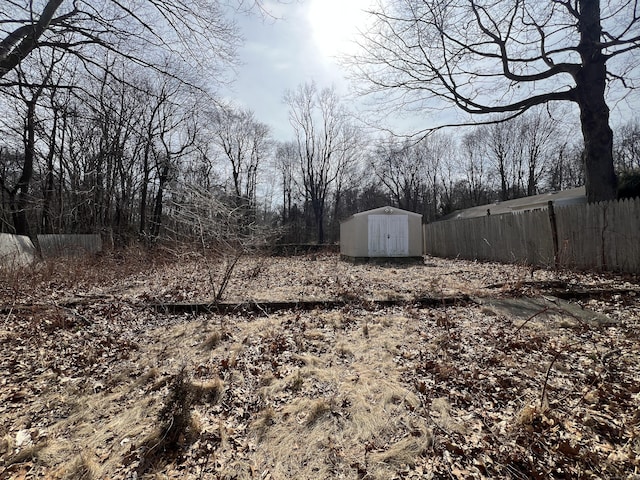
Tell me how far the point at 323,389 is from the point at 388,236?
11.1 metres

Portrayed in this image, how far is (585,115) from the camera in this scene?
8.05m

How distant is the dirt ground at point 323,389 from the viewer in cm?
209

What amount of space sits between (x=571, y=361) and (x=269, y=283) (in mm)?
5761

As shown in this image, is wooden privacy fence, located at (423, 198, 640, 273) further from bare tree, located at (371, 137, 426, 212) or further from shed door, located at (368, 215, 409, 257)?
bare tree, located at (371, 137, 426, 212)

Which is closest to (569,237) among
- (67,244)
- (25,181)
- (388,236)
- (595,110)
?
(595,110)

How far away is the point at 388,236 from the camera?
13.5m

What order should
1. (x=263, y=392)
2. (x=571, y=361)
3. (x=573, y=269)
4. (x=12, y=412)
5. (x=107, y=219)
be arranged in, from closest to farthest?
(x=12, y=412)
(x=263, y=392)
(x=571, y=361)
(x=573, y=269)
(x=107, y=219)

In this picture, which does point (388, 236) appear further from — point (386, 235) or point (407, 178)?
point (407, 178)

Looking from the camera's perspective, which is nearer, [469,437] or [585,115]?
[469,437]

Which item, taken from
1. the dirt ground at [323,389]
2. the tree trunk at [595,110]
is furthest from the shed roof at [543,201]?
the dirt ground at [323,389]

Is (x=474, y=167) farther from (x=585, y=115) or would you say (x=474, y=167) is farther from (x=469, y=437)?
(x=469, y=437)

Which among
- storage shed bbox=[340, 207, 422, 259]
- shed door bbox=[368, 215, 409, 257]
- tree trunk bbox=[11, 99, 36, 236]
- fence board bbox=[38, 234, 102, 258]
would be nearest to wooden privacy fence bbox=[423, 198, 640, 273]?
storage shed bbox=[340, 207, 422, 259]

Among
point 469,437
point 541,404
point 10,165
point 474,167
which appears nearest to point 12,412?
point 469,437

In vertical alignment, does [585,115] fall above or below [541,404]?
above
